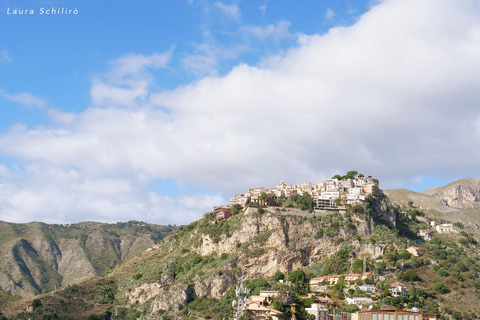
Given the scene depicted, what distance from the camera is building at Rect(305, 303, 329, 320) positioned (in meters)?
73.4

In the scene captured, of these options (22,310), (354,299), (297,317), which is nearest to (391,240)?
(354,299)

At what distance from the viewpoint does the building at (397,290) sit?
7999 centimetres

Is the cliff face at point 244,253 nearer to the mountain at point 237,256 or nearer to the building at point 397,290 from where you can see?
the mountain at point 237,256

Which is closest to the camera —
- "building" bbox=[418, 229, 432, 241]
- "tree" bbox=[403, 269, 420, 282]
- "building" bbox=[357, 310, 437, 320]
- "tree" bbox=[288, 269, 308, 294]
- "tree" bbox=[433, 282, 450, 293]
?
"building" bbox=[357, 310, 437, 320]

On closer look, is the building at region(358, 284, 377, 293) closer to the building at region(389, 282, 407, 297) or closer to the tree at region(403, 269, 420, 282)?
the building at region(389, 282, 407, 297)

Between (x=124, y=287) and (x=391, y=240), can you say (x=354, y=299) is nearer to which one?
(x=391, y=240)

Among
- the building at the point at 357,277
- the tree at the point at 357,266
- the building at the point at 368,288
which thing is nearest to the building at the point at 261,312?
the building at the point at 368,288

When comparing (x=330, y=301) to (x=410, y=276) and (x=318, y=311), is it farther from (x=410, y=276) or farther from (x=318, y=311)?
(x=410, y=276)

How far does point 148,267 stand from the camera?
107 meters

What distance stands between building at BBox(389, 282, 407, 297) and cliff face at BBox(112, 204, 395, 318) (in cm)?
1028

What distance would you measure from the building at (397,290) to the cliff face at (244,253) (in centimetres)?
1028

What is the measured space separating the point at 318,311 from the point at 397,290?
14.8 metres

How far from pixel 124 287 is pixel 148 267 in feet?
21.3

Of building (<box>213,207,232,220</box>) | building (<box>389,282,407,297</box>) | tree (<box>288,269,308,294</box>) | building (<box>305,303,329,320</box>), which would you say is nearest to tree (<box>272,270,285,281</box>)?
tree (<box>288,269,308,294</box>)
